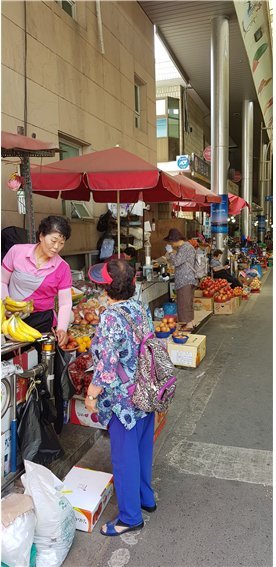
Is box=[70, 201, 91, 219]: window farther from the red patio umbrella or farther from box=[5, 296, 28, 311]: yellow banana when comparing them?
box=[5, 296, 28, 311]: yellow banana

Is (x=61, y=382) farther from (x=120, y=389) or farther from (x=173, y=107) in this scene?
(x=173, y=107)

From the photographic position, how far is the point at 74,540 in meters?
2.79

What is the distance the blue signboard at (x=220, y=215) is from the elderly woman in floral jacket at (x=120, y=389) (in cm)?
1148

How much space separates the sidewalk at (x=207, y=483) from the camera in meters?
2.66

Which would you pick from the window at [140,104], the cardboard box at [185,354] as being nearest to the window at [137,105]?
the window at [140,104]

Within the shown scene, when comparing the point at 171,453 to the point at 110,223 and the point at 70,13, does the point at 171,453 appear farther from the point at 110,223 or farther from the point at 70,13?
the point at 70,13

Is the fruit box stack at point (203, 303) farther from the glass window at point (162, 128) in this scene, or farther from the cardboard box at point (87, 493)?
the glass window at point (162, 128)

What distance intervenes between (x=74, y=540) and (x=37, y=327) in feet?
5.36

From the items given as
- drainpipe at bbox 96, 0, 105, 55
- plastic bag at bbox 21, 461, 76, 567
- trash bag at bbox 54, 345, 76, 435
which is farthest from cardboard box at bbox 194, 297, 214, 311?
plastic bag at bbox 21, 461, 76, 567

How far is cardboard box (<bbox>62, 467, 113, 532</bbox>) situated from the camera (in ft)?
9.36

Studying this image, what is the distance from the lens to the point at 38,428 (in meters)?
3.00

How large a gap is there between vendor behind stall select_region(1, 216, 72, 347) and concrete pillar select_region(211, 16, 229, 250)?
10.9 metres

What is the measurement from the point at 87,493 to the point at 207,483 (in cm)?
100

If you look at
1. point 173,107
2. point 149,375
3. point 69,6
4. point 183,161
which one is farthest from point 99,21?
point 173,107
